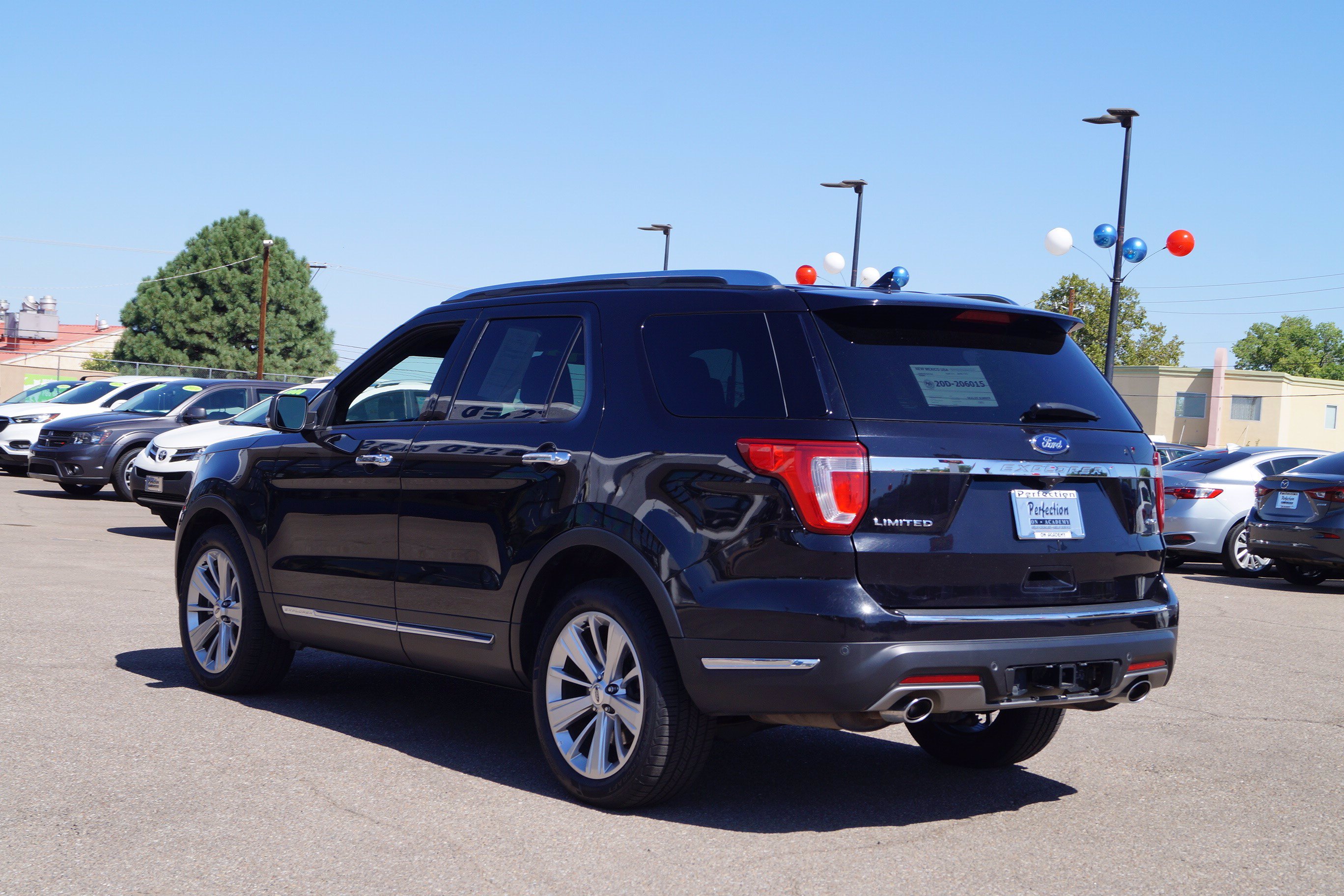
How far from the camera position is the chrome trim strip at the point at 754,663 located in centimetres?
432

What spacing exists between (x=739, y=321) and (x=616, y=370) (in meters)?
0.54

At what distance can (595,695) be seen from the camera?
4891mm

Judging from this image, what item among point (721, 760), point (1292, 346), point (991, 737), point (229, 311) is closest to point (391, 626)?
point (721, 760)

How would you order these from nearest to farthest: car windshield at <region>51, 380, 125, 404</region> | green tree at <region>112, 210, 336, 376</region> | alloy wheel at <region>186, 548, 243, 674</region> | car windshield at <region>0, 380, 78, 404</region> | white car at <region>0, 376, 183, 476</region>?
alloy wheel at <region>186, 548, 243, 674</region> < white car at <region>0, 376, 183, 476</region> < car windshield at <region>51, 380, 125, 404</region> < car windshield at <region>0, 380, 78, 404</region> < green tree at <region>112, 210, 336, 376</region>

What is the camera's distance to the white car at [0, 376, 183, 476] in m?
23.0

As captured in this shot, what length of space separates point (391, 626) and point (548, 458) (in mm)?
1211

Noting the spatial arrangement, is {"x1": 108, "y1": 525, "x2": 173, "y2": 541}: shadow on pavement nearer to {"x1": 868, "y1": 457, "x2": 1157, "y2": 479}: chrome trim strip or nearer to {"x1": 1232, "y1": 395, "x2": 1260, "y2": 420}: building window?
{"x1": 868, "y1": 457, "x2": 1157, "y2": 479}: chrome trim strip

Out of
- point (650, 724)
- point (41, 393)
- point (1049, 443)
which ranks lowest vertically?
point (650, 724)

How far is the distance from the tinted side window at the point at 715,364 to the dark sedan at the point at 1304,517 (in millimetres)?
11196

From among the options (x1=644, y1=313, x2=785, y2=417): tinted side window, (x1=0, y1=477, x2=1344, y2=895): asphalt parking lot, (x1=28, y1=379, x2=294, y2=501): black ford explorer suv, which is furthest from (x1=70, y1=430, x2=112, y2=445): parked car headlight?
(x1=644, y1=313, x2=785, y2=417): tinted side window

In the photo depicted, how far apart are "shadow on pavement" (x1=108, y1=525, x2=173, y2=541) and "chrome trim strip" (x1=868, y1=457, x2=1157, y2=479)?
11938 mm

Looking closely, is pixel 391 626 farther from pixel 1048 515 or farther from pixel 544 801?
pixel 1048 515

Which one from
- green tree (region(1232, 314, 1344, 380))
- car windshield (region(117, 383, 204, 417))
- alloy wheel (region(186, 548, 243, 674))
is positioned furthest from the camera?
green tree (region(1232, 314, 1344, 380))

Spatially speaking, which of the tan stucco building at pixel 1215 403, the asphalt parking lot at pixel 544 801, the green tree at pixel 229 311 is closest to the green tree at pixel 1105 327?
the tan stucco building at pixel 1215 403
